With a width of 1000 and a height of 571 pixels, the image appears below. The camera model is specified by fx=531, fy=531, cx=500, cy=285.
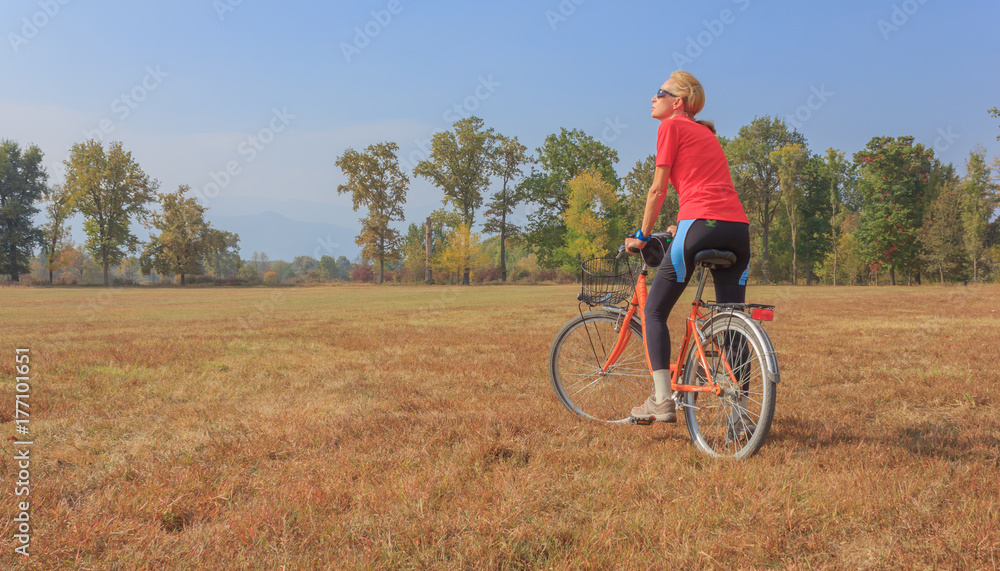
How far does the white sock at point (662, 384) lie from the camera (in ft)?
12.0

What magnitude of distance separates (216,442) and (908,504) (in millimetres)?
4195

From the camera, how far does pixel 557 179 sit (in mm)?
59781

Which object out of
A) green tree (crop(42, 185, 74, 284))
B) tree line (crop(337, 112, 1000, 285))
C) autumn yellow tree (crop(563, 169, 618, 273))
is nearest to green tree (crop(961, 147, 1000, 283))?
tree line (crop(337, 112, 1000, 285))

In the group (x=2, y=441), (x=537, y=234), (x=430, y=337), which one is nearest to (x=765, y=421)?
(x=2, y=441)

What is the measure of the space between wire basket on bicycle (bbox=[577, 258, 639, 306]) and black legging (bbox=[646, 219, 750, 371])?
470 mm

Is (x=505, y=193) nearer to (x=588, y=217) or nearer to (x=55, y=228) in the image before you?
(x=588, y=217)

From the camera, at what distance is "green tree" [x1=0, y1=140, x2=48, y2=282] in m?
59.2

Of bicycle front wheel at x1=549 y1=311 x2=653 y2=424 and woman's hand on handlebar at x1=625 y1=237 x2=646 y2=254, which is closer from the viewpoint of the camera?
woman's hand on handlebar at x1=625 y1=237 x2=646 y2=254

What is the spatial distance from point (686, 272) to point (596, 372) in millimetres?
1440

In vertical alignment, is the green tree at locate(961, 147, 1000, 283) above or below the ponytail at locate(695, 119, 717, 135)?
above

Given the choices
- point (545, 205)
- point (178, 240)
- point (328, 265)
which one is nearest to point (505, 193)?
point (545, 205)

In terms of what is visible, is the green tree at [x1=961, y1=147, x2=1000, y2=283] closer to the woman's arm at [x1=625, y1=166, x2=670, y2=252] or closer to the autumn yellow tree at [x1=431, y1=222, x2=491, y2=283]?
the autumn yellow tree at [x1=431, y1=222, x2=491, y2=283]

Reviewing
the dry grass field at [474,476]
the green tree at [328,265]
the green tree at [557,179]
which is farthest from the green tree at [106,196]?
the green tree at [328,265]

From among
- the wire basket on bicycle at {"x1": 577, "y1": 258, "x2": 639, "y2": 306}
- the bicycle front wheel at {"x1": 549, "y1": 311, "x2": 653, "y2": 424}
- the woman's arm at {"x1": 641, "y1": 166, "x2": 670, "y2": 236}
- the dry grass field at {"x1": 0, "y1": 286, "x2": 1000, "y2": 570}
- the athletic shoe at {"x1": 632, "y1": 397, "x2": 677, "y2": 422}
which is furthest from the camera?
the bicycle front wheel at {"x1": 549, "y1": 311, "x2": 653, "y2": 424}
